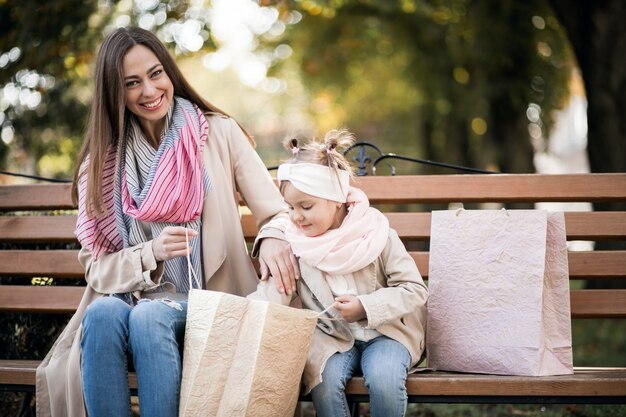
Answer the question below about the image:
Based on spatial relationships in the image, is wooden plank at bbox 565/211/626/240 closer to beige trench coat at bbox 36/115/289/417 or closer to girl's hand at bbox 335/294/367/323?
girl's hand at bbox 335/294/367/323

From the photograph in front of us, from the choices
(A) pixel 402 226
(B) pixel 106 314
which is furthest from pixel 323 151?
(B) pixel 106 314

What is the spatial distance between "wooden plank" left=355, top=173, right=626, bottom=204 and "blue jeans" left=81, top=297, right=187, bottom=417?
4.39 feet

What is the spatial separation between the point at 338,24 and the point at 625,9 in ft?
23.0

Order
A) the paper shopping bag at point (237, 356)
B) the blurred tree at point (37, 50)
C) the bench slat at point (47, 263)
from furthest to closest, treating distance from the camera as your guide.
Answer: the blurred tree at point (37, 50), the bench slat at point (47, 263), the paper shopping bag at point (237, 356)

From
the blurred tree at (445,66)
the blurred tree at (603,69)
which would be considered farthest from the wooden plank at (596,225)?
the blurred tree at (445,66)

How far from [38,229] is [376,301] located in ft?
6.50

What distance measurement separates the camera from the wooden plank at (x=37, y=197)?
14.3 feet

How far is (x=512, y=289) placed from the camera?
3471mm

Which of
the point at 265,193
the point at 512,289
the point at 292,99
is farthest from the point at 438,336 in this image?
the point at 292,99

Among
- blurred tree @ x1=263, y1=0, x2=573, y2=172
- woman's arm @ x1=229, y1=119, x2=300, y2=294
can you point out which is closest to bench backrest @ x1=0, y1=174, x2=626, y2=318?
woman's arm @ x1=229, y1=119, x2=300, y2=294

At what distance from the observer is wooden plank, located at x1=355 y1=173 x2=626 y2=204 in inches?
155

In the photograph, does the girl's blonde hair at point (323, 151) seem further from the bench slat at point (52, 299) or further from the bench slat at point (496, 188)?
the bench slat at point (52, 299)

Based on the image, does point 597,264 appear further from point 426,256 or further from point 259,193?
point 259,193

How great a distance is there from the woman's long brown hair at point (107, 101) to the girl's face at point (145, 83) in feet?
0.10
